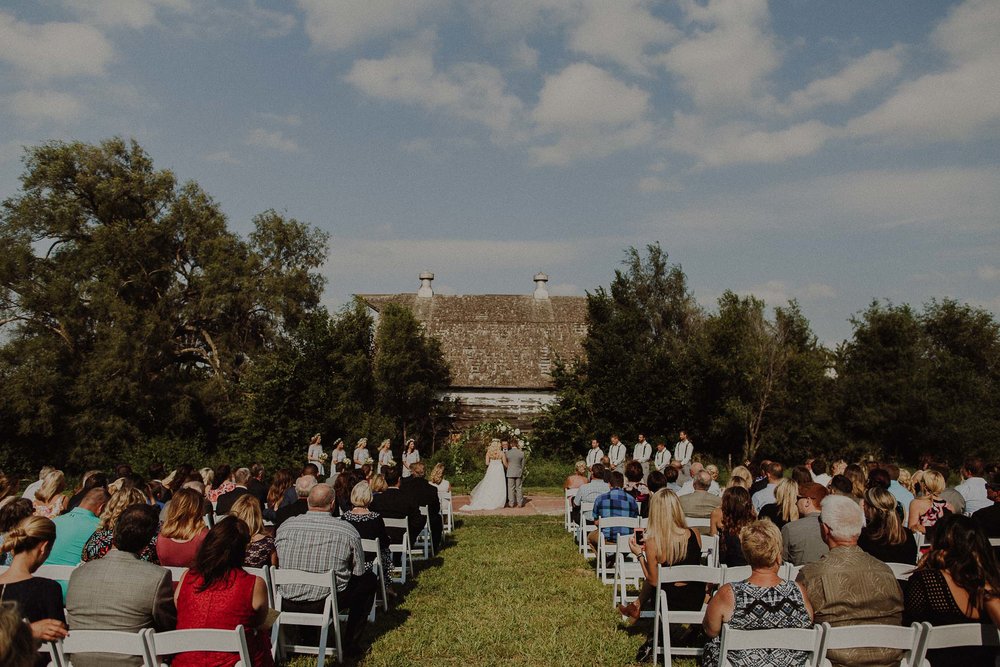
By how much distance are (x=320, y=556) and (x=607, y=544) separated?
13.9ft

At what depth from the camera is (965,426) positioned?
29969 millimetres

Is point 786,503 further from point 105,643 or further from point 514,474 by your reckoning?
point 514,474

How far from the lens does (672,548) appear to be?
249 inches

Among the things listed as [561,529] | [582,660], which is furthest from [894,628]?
[561,529]

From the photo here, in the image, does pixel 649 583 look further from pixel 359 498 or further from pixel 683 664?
pixel 359 498

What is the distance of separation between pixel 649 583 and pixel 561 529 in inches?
312

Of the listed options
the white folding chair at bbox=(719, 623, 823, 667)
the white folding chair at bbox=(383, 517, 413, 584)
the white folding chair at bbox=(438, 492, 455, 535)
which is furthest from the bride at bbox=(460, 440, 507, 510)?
the white folding chair at bbox=(719, 623, 823, 667)

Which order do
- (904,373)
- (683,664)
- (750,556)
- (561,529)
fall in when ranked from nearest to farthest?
(750,556), (683,664), (561,529), (904,373)

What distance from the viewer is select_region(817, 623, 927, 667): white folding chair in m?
4.15

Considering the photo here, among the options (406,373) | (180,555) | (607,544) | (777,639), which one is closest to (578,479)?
(607,544)

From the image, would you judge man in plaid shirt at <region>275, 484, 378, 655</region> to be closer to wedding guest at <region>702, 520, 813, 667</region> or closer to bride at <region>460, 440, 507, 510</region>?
wedding guest at <region>702, 520, 813, 667</region>

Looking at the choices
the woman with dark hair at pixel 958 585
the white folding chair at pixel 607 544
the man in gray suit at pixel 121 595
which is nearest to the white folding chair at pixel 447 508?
the white folding chair at pixel 607 544

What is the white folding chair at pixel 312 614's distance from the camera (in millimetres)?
6070

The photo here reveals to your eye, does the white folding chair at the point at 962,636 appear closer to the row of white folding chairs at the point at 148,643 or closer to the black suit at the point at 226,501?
the row of white folding chairs at the point at 148,643
